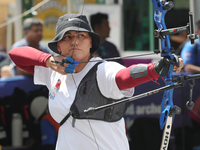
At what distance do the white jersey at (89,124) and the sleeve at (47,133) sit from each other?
1.63 m

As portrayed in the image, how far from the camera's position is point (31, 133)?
12.1 feet

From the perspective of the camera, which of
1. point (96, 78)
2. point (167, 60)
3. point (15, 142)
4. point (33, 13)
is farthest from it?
point (33, 13)

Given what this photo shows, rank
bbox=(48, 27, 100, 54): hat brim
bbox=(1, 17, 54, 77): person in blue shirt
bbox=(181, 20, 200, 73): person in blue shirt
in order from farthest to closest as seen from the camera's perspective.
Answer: bbox=(1, 17, 54, 77): person in blue shirt, bbox=(181, 20, 200, 73): person in blue shirt, bbox=(48, 27, 100, 54): hat brim

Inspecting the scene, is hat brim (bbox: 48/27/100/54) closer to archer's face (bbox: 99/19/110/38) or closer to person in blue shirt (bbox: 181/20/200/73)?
archer's face (bbox: 99/19/110/38)

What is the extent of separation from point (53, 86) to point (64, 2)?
2844 mm

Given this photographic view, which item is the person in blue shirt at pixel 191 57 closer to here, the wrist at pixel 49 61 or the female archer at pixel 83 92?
the female archer at pixel 83 92

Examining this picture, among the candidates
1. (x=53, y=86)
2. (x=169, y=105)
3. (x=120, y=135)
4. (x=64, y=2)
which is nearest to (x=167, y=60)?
(x=169, y=105)

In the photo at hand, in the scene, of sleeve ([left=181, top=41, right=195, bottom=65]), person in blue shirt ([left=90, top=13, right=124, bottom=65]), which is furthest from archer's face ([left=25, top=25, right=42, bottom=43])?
sleeve ([left=181, top=41, right=195, bottom=65])

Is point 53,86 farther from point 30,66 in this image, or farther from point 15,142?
point 15,142

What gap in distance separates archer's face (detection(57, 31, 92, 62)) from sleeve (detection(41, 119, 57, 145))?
5.84 ft

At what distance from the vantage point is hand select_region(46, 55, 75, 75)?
5.93ft

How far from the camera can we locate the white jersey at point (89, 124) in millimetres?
1815

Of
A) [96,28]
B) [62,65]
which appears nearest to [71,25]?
[62,65]

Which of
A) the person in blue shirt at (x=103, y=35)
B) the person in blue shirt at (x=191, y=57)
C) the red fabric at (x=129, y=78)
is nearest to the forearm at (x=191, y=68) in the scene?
the person in blue shirt at (x=191, y=57)
